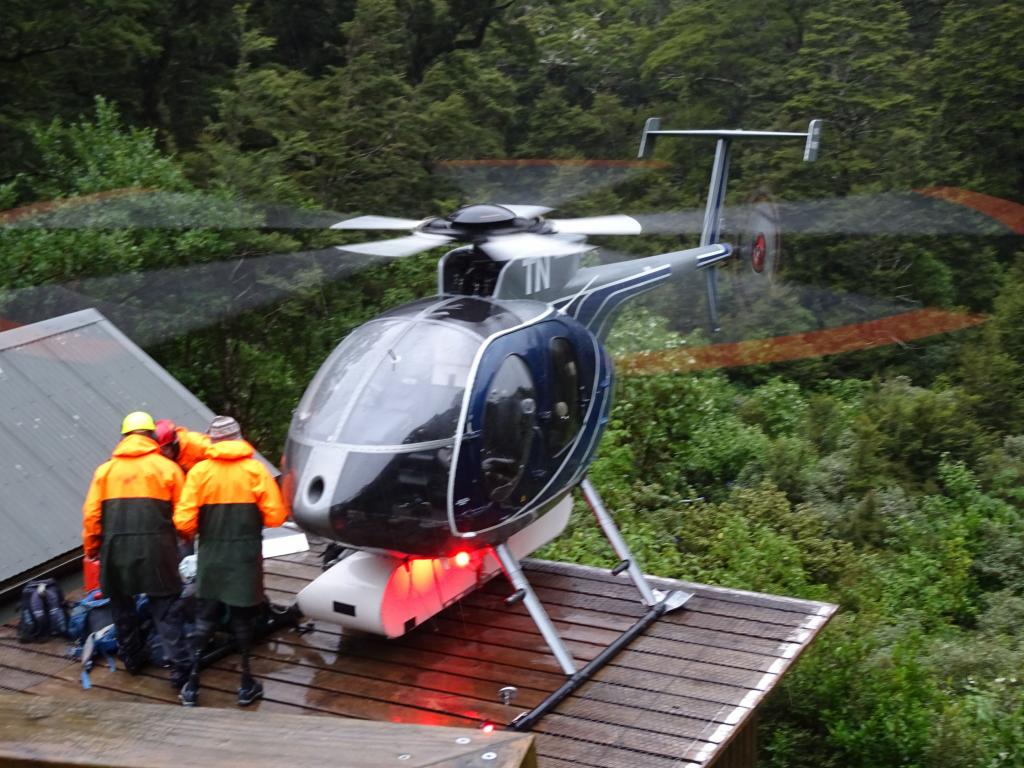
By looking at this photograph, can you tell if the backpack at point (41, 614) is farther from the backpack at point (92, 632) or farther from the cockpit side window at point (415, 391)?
the cockpit side window at point (415, 391)

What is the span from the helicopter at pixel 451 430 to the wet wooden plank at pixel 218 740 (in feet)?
12.6

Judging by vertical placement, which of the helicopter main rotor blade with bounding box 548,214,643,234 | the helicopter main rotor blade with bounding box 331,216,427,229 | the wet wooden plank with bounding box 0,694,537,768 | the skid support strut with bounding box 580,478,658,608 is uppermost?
the wet wooden plank with bounding box 0,694,537,768

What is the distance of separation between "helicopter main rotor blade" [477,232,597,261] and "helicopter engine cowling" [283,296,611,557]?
1.17 ft

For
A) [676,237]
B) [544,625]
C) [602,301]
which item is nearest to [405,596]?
[544,625]

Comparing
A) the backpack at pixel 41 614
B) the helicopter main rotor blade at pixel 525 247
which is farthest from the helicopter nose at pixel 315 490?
the backpack at pixel 41 614

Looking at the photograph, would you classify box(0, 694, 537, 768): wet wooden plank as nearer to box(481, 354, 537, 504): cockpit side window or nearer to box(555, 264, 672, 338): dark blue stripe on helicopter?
box(481, 354, 537, 504): cockpit side window

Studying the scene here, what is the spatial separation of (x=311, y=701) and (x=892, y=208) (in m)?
16.0

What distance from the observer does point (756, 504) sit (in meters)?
11.2

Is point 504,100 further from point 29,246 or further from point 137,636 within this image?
point 137,636

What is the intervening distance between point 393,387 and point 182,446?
1.06 m

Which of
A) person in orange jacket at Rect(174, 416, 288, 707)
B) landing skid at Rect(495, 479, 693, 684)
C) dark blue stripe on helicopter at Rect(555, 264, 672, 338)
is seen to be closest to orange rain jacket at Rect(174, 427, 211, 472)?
person in orange jacket at Rect(174, 416, 288, 707)

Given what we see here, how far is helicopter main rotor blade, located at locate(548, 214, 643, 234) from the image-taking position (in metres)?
5.57

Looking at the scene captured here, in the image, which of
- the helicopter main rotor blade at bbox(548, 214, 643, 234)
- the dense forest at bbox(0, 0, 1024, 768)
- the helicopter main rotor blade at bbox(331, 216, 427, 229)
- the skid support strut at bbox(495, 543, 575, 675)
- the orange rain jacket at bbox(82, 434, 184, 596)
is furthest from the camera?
the dense forest at bbox(0, 0, 1024, 768)

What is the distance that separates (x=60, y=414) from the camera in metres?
6.64
